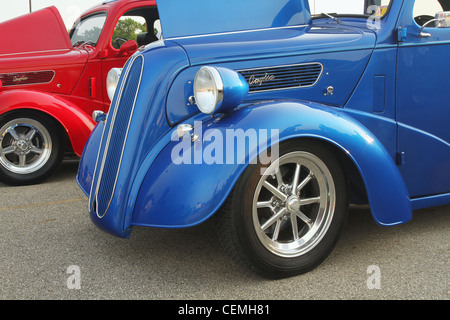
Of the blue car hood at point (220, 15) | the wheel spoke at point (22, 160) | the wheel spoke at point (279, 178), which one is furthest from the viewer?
the wheel spoke at point (22, 160)

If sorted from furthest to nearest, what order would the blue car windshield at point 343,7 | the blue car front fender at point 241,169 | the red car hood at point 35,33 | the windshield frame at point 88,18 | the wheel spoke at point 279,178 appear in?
1. the windshield frame at point 88,18
2. the red car hood at point 35,33
3. the blue car windshield at point 343,7
4. the wheel spoke at point 279,178
5. the blue car front fender at point 241,169

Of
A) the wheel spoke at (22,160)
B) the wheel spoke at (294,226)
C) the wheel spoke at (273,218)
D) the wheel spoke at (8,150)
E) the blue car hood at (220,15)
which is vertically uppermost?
the blue car hood at (220,15)

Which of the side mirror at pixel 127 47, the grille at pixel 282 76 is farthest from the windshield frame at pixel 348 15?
the side mirror at pixel 127 47

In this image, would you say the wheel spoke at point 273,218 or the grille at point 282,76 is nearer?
the wheel spoke at point 273,218

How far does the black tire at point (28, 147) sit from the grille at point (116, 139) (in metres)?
2.51

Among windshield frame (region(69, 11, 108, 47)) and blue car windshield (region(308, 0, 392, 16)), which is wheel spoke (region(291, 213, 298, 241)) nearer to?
blue car windshield (region(308, 0, 392, 16))

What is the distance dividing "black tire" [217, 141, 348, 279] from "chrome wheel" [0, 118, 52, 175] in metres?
3.17

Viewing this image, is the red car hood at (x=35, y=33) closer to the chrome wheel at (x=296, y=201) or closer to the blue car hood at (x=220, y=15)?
the blue car hood at (x=220, y=15)

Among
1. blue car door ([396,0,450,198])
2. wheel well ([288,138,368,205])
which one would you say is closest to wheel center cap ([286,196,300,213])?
wheel well ([288,138,368,205])

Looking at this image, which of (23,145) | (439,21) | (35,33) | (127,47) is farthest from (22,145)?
(439,21)

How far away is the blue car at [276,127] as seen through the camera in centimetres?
264

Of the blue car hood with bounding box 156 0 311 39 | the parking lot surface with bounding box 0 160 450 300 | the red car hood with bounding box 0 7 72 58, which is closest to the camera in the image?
the parking lot surface with bounding box 0 160 450 300

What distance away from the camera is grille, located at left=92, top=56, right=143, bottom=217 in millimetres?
2873
